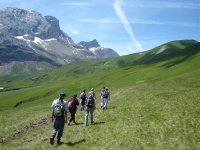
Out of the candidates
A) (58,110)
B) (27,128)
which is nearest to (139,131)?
(58,110)

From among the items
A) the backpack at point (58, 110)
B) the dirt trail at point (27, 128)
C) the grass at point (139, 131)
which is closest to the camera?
the grass at point (139, 131)

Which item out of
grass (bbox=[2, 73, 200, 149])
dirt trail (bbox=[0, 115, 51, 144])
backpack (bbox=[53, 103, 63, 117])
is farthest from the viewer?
dirt trail (bbox=[0, 115, 51, 144])

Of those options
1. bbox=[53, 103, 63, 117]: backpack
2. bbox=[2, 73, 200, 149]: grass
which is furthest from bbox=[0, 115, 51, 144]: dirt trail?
bbox=[53, 103, 63, 117]: backpack

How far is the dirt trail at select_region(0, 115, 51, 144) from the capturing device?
39312 mm

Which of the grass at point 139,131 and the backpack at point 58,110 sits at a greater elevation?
the backpack at point 58,110

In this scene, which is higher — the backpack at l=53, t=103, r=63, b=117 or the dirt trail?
the backpack at l=53, t=103, r=63, b=117

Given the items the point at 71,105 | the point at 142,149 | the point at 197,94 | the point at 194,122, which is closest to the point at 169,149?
the point at 142,149

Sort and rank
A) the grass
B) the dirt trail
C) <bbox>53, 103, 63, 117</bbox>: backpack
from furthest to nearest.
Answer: the dirt trail < <bbox>53, 103, 63, 117</bbox>: backpack < the grass

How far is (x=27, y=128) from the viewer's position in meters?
44.2

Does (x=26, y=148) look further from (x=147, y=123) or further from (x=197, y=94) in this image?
(x=197, y=94)

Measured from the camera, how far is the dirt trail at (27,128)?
1548 inches

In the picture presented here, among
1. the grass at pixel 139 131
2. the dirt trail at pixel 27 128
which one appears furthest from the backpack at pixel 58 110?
the dirt trail at pixel 27 128

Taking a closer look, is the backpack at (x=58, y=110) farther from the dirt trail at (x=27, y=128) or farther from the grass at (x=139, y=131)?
the dirt trail at (x=27, y=128)

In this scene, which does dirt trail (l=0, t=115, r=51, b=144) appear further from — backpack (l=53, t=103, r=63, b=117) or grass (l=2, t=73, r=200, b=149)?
backpack (l=53, t=103, r=63, b=117)
